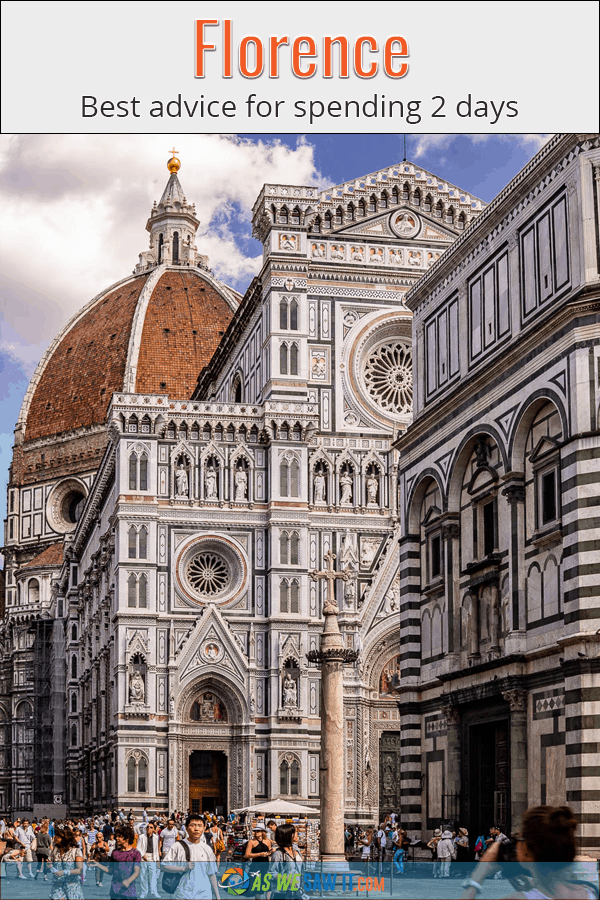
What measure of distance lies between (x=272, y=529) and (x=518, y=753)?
93.4ft

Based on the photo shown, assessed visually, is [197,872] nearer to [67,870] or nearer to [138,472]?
[67,870]

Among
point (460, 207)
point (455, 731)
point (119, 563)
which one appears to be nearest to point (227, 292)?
point (460, 207)

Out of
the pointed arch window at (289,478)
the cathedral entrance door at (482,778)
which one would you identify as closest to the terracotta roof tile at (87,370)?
the pointed arch window at (289,478)

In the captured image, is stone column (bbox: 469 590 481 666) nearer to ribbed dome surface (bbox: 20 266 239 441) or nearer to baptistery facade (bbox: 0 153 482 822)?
baptistery facade (bbox: 0 153 482 822)

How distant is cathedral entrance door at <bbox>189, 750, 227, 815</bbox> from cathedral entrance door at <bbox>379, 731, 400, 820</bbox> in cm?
577

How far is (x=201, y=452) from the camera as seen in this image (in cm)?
5188

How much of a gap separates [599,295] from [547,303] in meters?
1.81

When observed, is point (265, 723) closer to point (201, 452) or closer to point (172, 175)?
point (201, 452)

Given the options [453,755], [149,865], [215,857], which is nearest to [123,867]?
[149,865]

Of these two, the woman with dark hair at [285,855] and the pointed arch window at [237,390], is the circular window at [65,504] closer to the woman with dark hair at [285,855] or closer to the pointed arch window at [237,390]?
the pointed arch window at [237,390]

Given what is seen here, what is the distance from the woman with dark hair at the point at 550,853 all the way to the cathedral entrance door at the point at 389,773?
44944mm

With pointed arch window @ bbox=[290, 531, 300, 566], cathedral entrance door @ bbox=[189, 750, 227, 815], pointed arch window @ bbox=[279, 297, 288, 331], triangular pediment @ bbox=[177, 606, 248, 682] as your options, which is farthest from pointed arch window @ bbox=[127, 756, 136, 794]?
pointed arch window @ bbox=[279, 297, 288, 331]

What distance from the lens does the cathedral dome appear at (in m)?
101

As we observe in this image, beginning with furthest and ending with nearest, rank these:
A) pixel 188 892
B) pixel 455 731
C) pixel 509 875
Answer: pixel 455 731, pixel 188 892, pixel 509 875
